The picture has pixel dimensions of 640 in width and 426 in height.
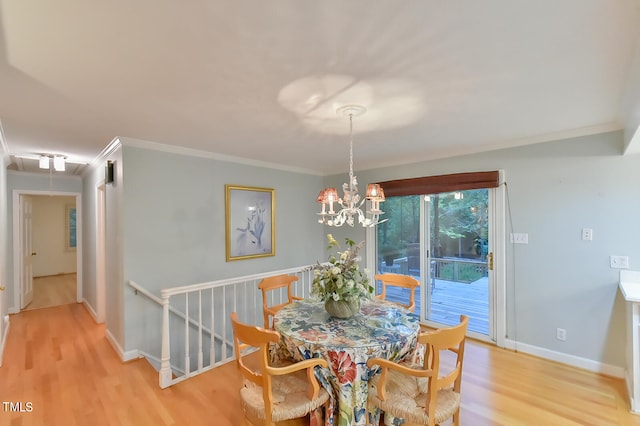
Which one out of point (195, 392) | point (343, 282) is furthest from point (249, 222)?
point (343, 282)

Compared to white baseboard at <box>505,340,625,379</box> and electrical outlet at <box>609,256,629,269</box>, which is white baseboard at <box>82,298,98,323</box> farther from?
electrical outlet at <box>609,256,629,269</box>

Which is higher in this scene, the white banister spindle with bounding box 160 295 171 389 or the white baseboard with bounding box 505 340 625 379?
Result: the white banister spindle with bounding box 160 295 171 389

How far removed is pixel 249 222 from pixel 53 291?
16.7ft

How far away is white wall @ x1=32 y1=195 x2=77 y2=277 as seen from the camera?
7.34m

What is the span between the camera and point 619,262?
272 centimetres

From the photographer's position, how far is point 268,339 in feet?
5.25

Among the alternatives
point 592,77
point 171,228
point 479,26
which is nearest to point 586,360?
point 592,77

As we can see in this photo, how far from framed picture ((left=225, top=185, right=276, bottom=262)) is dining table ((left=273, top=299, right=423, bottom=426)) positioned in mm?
2032

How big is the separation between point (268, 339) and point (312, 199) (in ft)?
12.3

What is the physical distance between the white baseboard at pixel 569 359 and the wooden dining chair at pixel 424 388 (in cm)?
203

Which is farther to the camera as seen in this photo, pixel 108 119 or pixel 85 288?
pixel 85 288

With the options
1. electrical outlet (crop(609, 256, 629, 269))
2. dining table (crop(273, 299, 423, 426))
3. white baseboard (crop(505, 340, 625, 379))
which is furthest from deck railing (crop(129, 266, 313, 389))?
electrical outlet (crop(609, 256, 629, 269))

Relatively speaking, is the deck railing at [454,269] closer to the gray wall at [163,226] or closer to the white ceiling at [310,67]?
the white ceiling at [310,67]

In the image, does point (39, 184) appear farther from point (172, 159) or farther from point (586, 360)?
point (586, 360)
